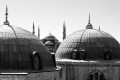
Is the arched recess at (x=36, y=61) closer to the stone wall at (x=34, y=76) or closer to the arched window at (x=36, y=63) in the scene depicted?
the arched window at (x=36, y=63)

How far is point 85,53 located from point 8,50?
42.3 feet

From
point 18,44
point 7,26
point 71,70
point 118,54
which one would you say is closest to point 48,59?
point 18,44

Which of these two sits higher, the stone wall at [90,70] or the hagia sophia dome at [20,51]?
the hagia sophia dome at [20,51]

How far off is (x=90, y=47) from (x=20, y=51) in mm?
12821

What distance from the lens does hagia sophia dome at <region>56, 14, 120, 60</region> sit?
3162 cm

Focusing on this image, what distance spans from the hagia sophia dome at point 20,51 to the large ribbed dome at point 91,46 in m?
8.54

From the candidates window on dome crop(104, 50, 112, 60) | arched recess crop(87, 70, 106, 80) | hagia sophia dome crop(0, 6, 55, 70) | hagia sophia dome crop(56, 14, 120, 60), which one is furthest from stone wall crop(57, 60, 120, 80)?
hagia sophia dome crop(0, 6, 55, 70)

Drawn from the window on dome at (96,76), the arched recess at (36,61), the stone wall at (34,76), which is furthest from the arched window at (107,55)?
the arched recess at (36,61)

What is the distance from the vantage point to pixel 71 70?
3128 cm

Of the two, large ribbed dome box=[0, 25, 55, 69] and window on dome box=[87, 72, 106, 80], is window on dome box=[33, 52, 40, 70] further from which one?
window on dome box=[87, 72, 106, 80]

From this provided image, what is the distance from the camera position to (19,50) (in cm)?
2161

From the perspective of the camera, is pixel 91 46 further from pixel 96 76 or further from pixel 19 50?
pixel 19 50

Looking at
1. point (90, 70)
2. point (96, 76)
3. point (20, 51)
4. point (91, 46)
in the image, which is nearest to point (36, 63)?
point (20, 51)

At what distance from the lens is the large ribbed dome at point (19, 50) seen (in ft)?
68.8
